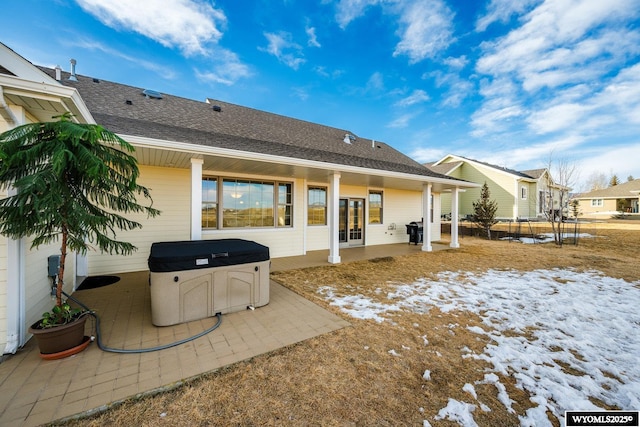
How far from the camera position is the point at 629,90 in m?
11.1

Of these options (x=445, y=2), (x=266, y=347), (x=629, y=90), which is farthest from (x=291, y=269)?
(x=629, y=90)

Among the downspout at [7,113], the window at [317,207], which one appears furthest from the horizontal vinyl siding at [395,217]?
the downspout at [7,113]

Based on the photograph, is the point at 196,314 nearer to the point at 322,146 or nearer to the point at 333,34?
the point at 322,146

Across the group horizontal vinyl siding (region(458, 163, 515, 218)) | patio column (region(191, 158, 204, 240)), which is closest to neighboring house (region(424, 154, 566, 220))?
horizontal vinyl siding (region(458, 163, 515, 218))

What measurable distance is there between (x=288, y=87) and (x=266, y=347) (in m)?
16.0

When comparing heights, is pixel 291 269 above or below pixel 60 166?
below

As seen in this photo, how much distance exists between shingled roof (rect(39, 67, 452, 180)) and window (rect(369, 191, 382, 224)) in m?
1.80

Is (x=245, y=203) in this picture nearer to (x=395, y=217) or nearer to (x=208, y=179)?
(x=208, y=179)

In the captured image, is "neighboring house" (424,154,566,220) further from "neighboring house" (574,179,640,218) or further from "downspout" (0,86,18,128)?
"downspout" (0,86,18,128)

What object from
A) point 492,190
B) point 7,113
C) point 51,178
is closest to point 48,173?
point 51,178

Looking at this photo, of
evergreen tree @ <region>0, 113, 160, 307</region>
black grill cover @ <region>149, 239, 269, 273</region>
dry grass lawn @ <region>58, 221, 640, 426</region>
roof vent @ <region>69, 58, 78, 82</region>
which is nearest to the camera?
dry grass lawn @ <region>58, 221, 640, 426</region>

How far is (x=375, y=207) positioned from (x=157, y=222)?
8.16 meters

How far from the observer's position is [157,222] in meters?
6.12

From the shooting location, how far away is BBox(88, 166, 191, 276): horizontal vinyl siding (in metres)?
5.71
